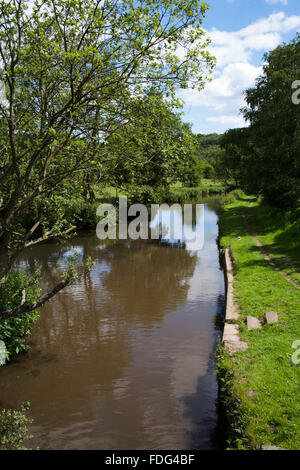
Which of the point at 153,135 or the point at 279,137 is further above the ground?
the point at 279,137

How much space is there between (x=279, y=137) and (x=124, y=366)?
1773 centimetres

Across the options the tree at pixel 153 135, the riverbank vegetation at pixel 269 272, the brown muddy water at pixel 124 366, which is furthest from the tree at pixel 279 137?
the tree at pixel 153 135

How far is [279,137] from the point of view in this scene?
68.4 ft

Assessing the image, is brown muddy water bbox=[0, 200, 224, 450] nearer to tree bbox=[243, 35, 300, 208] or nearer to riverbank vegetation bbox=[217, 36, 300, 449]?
riverbank vegetation bbox=[217, 36, 300, 449]

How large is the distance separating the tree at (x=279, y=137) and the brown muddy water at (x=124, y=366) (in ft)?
29.9

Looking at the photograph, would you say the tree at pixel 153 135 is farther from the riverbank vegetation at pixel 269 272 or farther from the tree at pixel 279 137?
the tree at pixel 279 137

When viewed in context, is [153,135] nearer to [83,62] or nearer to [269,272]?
[83,62]

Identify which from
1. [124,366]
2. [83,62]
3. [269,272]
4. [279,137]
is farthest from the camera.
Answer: [279,137]

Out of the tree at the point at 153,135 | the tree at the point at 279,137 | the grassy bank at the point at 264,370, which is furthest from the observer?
the tree at the point at 279,137

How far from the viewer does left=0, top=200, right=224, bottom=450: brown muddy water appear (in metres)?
5.79

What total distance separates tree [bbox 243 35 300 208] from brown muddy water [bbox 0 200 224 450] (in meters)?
9.11

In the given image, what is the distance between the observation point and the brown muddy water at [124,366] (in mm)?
5789

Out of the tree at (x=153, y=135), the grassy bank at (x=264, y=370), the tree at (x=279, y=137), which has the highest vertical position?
the tree at (x=279, y=137)

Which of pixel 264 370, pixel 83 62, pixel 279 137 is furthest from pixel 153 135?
pixel 279 137
